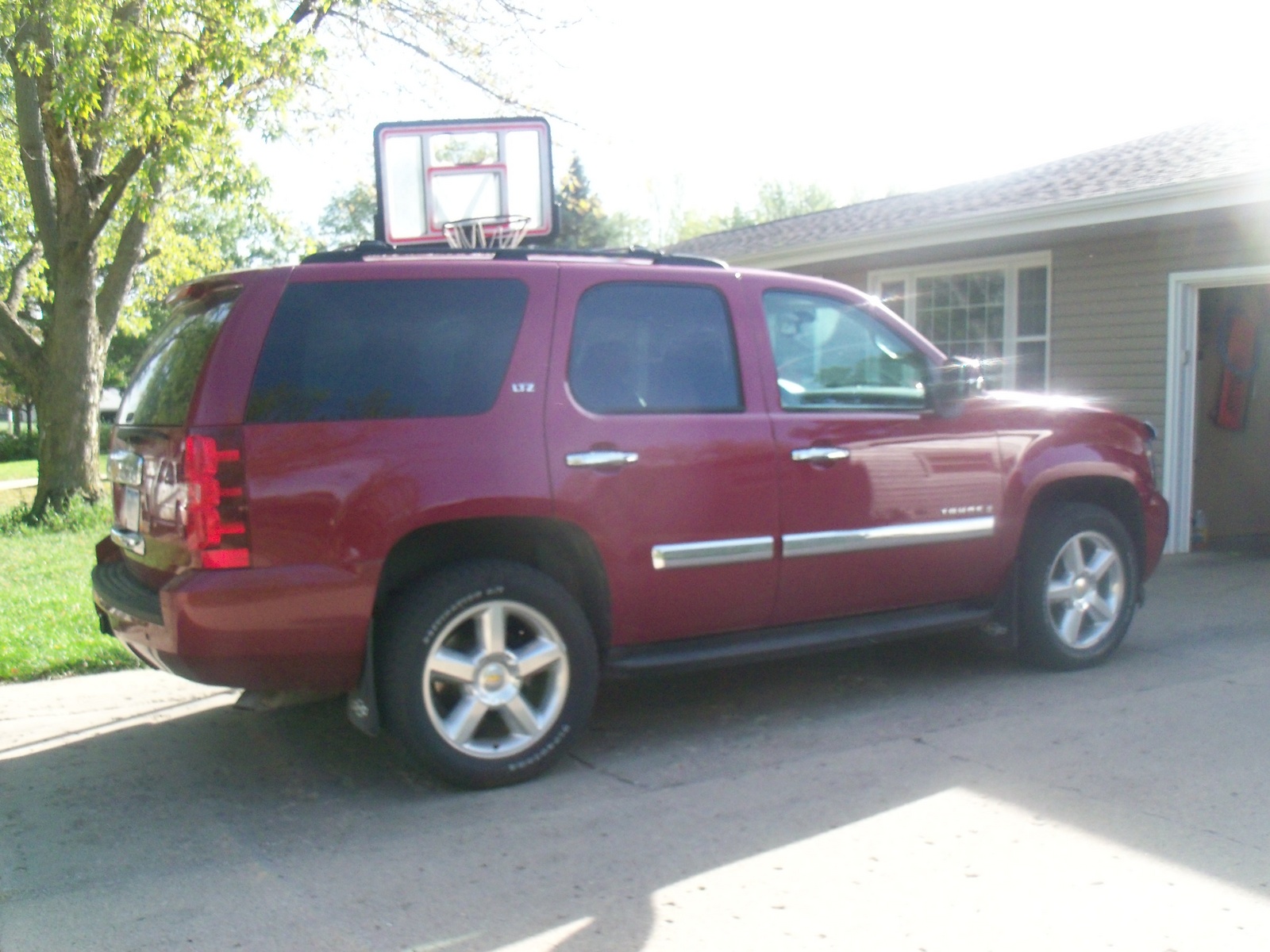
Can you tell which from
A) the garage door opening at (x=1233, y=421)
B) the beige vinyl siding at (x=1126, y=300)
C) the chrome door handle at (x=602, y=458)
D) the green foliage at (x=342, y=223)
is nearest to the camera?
the chrome door handle at (x=602, y=458)

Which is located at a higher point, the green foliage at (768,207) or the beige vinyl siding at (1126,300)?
the green foliage at (768,207)

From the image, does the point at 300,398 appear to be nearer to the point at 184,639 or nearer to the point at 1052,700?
the point at 184,639

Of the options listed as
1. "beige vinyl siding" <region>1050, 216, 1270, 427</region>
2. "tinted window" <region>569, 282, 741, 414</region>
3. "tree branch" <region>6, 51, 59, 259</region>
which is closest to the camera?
"tinted window" <region>569, 282, 741, 414</region>

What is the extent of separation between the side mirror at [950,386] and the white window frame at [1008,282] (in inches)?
235

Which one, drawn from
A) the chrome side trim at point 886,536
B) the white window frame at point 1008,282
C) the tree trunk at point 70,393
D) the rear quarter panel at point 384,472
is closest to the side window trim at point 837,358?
the chrome side trim at point 886,536

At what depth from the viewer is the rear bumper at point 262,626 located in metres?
4.27

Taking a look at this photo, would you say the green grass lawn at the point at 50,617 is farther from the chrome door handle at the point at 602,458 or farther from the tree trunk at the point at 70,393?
the chrome door handle at the point at 602,458

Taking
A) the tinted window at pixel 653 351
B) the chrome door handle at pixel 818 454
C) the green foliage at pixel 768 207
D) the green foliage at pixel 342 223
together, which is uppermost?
the green foliage at pixel 768 207

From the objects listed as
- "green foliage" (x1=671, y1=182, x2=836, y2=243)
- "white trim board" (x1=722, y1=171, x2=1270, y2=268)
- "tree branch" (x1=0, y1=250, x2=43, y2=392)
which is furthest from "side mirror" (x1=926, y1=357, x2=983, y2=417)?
"green foliage" (x1=671, y1=182, x2=836, y2=243)

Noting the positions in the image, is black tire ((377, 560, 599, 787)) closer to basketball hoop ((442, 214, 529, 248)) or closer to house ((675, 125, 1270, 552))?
basketball hoop ((442, 214, 529, 248))

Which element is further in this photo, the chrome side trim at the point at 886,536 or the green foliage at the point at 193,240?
the green foliage at the point at 193,240

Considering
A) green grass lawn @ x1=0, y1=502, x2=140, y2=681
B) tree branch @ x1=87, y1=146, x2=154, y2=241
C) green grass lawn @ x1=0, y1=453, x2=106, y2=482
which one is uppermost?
tree branch @ x1=87, y1=146, x2=154, y2=241

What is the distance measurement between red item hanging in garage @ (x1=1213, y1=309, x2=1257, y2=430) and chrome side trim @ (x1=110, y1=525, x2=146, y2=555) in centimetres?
995

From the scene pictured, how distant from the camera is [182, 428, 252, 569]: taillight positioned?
14.0 feet
